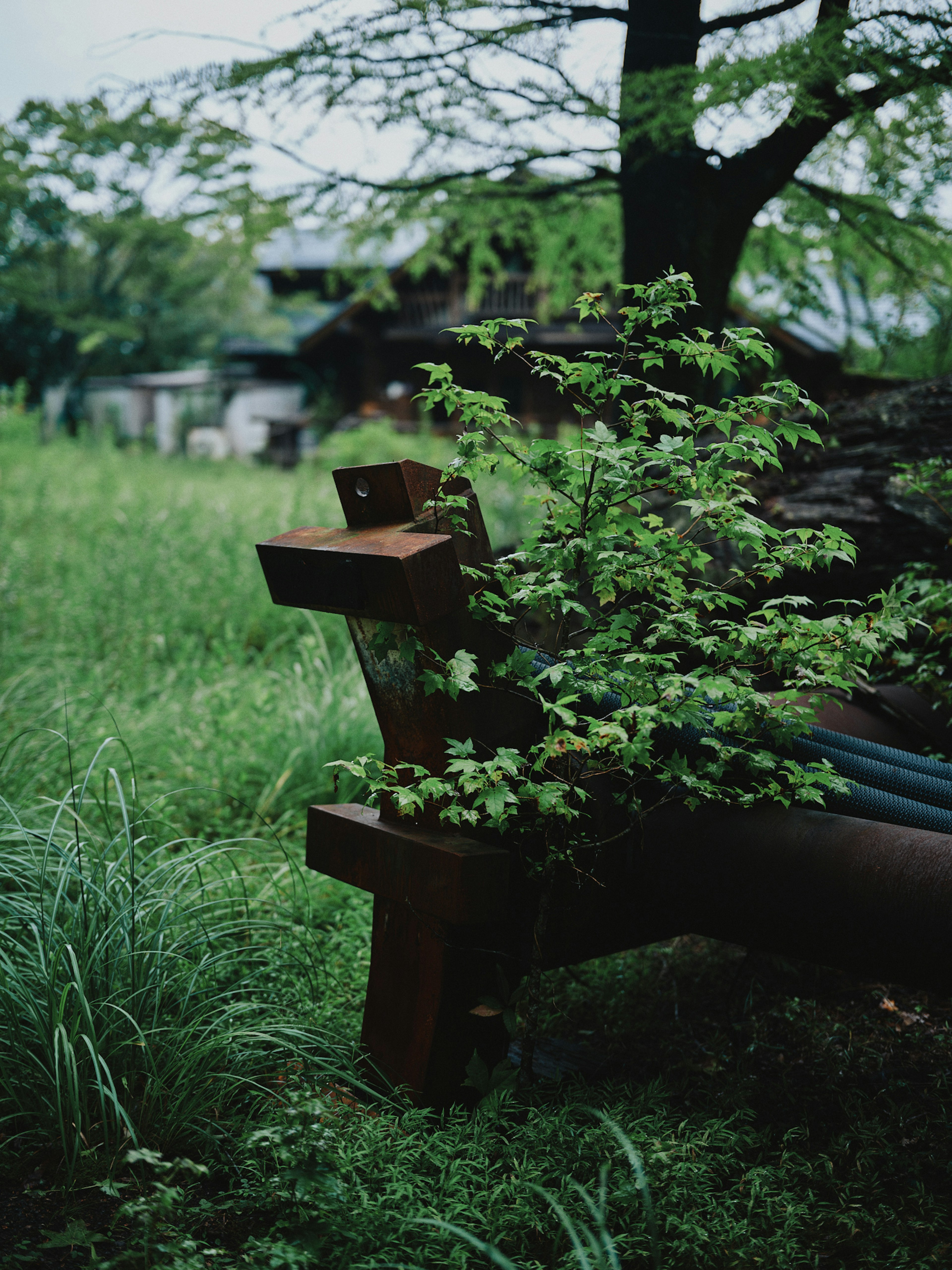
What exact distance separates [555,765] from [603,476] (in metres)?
0.61

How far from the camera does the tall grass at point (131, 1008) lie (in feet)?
5.42

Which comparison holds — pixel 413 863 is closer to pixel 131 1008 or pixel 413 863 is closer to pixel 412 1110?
pixel 412 1110

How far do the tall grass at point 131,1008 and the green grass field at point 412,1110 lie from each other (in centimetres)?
2

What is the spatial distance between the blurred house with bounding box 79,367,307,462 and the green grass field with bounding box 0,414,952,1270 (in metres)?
20.2

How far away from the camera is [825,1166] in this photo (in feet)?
5.51

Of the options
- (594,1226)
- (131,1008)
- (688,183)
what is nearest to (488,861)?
(594,1226)

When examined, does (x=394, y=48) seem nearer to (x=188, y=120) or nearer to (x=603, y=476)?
(x=188, y=120)

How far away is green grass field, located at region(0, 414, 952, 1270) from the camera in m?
1.44

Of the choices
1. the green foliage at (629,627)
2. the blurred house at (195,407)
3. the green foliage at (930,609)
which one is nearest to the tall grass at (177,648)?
the green foliage at (629,627)

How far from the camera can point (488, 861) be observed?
1.71 metres

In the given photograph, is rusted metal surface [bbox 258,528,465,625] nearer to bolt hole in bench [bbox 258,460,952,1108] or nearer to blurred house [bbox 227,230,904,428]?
bolt hole in bench [bbox 258,460,952,1108]

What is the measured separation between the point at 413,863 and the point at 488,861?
0.17 meters

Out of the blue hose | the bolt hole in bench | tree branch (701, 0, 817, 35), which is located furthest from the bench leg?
tree branch (701, 0, 817, 35)

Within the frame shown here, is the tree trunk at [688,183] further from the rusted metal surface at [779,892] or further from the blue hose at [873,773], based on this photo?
the rusted metal surface at [779,892]
